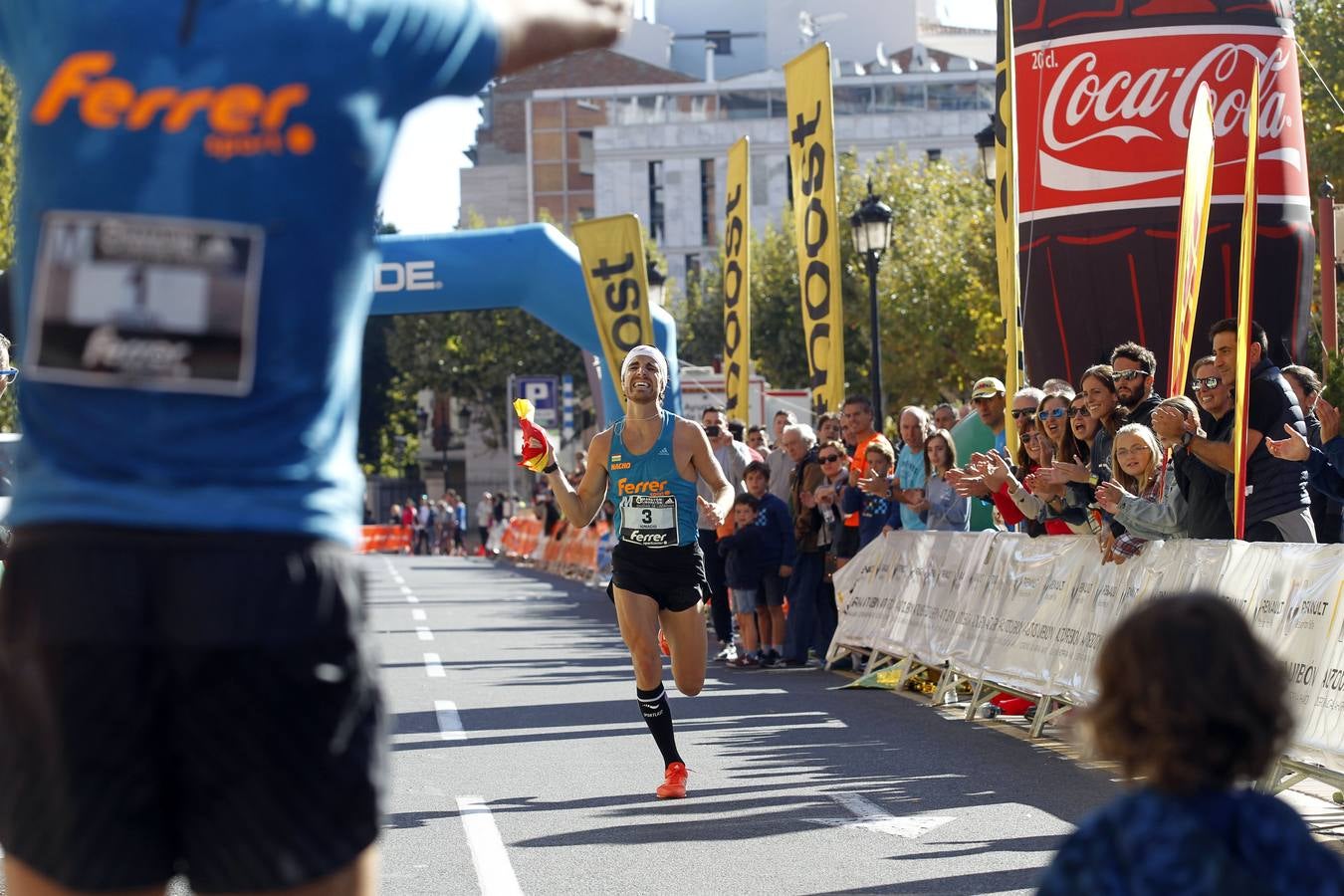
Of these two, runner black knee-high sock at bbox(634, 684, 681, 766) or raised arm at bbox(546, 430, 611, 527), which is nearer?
runner black knee-high sock at bbox(634, 684, 681, 766)

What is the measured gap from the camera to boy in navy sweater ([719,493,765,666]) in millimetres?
17047

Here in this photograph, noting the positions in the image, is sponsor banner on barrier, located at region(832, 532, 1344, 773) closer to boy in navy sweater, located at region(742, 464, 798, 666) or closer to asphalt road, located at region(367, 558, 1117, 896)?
asphalt road, located at region(367, 558, 1117, 896)

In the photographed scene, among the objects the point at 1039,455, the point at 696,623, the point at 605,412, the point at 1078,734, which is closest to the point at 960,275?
the point at 605,412

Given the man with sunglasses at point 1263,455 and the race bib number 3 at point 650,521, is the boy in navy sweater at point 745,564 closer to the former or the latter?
the man with sunglasses at point 1263,455

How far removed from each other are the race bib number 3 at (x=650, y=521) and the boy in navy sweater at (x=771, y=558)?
7.31 m

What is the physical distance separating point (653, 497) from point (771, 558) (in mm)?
7545

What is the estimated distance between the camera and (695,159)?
9462 centimetres

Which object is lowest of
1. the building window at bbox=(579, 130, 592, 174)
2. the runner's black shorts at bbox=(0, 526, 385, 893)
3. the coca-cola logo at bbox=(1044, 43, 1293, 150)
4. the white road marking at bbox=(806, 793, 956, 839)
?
the white road marking at bbox=(806, 793, 956, 839)

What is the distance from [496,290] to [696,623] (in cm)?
1585

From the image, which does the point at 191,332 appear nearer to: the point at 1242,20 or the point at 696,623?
the point at 696,623

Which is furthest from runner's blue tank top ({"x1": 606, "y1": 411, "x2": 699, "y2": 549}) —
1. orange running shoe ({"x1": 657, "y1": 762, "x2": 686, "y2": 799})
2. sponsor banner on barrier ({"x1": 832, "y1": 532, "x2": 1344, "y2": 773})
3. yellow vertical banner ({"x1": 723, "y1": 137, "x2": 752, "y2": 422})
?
yellow vertical banner ({"x1": 723, "y1": 137, "x2": 752, "y2": 422})

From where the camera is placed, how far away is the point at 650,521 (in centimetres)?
959

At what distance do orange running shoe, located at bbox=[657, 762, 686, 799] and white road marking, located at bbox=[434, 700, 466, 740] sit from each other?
271 cm

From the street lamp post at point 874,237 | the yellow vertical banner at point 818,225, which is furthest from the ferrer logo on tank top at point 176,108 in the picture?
the street lamp post at point 874,237
